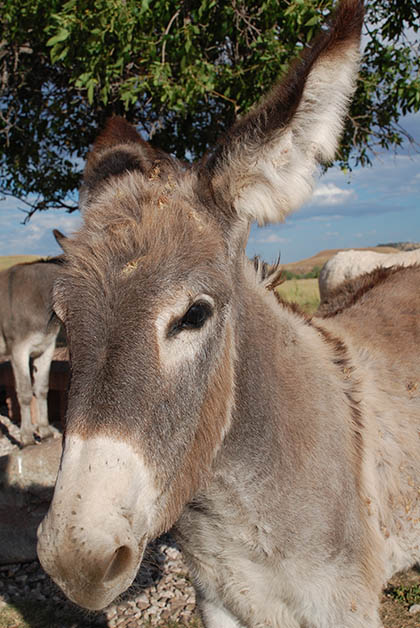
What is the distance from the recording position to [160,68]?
6.37 m

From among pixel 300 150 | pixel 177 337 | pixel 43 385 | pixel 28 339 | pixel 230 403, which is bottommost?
pixel 43 385

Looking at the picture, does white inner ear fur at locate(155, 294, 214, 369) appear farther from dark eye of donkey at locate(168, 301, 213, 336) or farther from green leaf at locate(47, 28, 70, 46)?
green leaf at locate(47, 28, 70, 46)

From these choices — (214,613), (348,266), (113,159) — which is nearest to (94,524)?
(214,613)

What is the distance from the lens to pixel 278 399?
2.20m

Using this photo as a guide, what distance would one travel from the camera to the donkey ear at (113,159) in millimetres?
2590

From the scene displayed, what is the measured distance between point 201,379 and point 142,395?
0.29 m

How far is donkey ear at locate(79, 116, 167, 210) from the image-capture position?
259cm

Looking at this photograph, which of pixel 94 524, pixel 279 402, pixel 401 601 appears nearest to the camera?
pixel 94 524

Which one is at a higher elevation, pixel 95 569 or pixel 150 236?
pixel 150 236

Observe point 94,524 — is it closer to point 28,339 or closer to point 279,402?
point 279,402

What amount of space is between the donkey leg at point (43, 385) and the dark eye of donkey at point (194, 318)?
6.80 meters

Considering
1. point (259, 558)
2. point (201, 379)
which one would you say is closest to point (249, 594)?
point (259, 558)

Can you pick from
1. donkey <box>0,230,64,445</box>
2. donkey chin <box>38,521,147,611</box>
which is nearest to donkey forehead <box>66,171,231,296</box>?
donkey chin <box>38,521,147,611</box>

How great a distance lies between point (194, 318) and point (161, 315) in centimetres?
15
